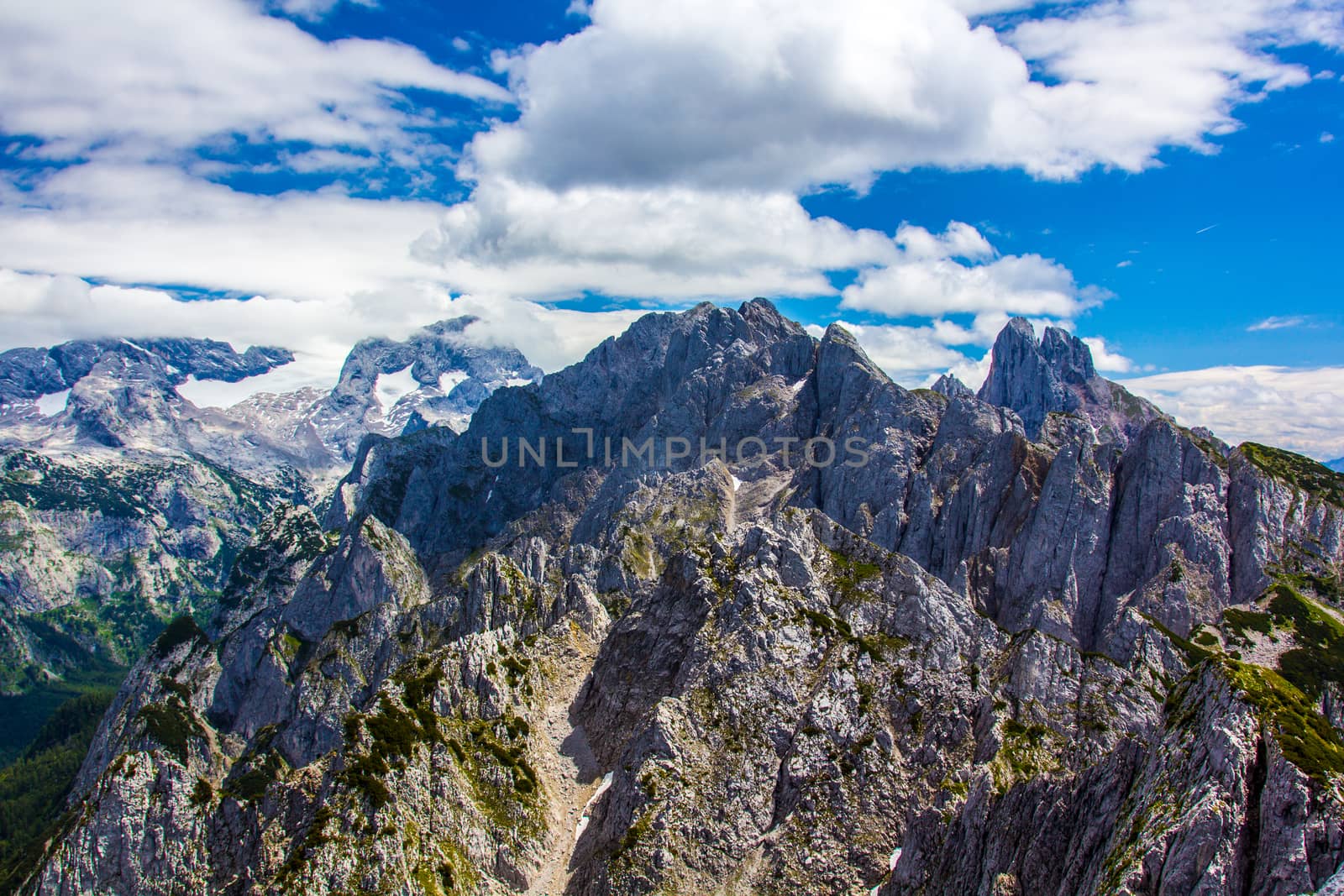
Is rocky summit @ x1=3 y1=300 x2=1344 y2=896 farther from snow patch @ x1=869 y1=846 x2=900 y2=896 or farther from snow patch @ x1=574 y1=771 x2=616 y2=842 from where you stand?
snow patch @ x1=574 y1=771 x2=616 y2=842

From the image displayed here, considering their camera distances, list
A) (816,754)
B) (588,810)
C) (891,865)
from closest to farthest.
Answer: (891,865) → (816,754) → (588,810)

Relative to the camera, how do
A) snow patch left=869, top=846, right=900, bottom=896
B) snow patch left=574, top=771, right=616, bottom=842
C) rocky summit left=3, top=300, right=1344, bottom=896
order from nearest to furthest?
rocky summit left=3, top=300, right=1344, bottom=896
snow patch left=869, top=846, right=900, bottom=896
snow patch left=574, top=771, right=616, bottom=842

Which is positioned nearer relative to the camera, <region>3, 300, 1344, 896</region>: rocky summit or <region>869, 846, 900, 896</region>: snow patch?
<region>3, 300, 1344, 896</region>: rocky summit

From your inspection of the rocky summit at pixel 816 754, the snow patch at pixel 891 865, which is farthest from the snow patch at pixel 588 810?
the snow patch at pixel 891 865

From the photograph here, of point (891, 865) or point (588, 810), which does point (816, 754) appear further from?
point (588, 810)

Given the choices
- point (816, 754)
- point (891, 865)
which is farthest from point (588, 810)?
point (891, 865)

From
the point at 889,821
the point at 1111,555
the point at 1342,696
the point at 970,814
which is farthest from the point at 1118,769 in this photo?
the point at 1111,555

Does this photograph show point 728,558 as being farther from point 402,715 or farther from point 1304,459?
point 1304,459

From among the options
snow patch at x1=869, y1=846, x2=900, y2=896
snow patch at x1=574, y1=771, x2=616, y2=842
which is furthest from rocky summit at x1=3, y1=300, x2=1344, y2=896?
Result: snow patch at x1=574, y1=771, x2=616, y2=842

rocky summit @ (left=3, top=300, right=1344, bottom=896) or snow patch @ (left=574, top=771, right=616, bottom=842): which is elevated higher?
rocky summit @ (left=3, top=300, right=1344, bottom=896)
